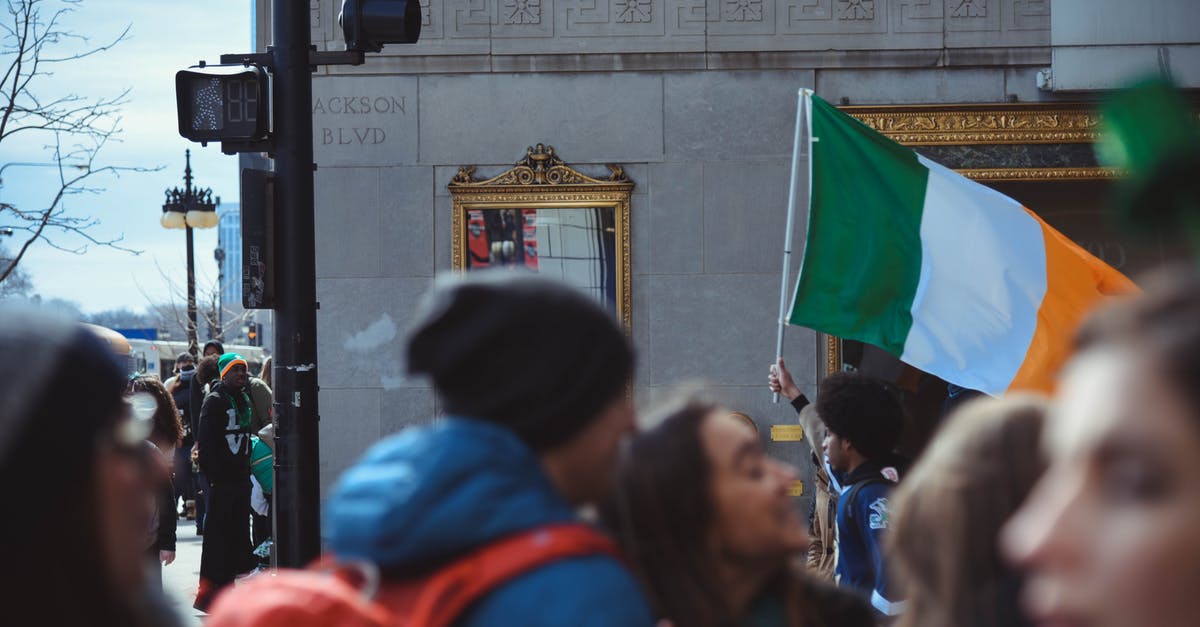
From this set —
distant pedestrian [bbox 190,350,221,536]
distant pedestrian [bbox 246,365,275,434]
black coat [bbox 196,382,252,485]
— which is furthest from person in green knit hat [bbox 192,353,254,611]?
distant pedestrian [bbox 246,365,275,434]

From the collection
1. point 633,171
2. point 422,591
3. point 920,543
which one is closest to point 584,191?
point 633,171

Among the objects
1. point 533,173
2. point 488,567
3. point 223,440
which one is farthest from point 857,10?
point 488,567

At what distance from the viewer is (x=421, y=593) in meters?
1.73

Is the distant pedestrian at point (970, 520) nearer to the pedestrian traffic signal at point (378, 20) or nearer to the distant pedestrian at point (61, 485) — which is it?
the distant pedestrian at point (61, 485)

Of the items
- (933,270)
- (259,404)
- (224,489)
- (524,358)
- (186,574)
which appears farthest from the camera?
(186,574)

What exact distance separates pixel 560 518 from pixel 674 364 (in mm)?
9152

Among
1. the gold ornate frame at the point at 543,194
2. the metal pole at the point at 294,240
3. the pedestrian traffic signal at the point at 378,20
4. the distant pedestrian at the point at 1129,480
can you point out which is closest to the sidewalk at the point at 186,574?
the metal pole at the point at 294,240

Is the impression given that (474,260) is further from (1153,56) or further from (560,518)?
(560,518)

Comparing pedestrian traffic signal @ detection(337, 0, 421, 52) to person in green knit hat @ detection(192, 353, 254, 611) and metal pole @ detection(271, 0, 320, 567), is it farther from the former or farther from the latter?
person in green knit hat @ detection(192, 353, 254, 611)

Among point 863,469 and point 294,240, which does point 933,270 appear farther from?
point 294,240

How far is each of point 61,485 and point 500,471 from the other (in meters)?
0.66

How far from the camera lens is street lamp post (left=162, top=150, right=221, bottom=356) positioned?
21734 millimetres

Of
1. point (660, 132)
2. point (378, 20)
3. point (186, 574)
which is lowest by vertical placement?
point (186, 574)

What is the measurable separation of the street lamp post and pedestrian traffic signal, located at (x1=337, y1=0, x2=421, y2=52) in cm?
1546
